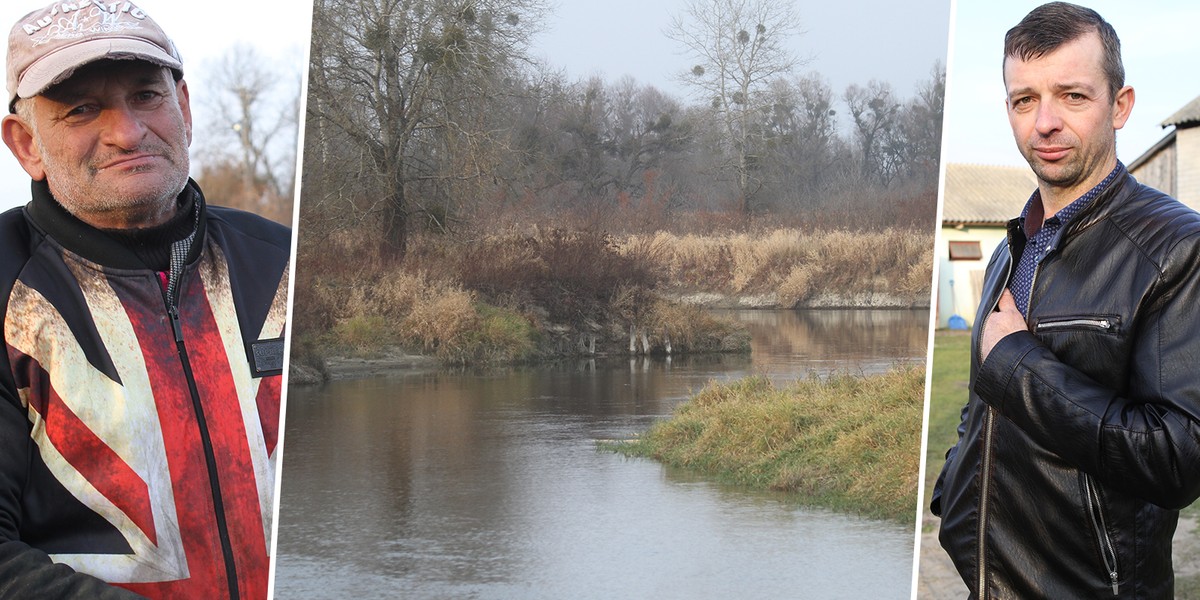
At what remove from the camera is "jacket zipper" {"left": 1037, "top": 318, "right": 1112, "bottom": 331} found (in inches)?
70.8

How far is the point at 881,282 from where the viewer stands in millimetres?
5148

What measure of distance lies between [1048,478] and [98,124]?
1.84 meters

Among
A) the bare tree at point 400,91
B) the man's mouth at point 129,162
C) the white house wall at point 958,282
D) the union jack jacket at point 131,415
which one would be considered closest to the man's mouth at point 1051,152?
the union jack jacket at point 131,415

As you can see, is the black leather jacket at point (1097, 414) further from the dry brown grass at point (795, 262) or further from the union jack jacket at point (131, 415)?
the dry brown grass at point (795, 262)

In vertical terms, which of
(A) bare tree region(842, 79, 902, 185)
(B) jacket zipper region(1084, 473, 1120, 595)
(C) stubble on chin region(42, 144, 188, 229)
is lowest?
(B) jacket zipper region(1084, 473, 1120, 595)

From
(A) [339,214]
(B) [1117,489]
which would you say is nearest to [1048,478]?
(B) [1117,489]

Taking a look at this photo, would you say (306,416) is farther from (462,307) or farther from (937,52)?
(937,52)

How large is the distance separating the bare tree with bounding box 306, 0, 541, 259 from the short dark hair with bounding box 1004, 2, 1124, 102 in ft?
10.1

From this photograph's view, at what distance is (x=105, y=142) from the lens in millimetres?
1913

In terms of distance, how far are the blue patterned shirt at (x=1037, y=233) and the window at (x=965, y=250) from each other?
15571 millimetres

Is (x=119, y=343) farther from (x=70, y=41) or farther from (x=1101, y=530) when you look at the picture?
(x=1101, y=530)

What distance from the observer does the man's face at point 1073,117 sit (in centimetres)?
195

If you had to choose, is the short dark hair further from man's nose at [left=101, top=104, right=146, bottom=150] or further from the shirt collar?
man's nose at [left=101, top=104, right=146, bottom=150]

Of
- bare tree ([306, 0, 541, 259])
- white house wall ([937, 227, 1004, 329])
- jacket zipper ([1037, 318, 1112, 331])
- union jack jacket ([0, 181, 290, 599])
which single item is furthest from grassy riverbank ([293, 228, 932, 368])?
white house wall ([937, 227, 1004, 329])
